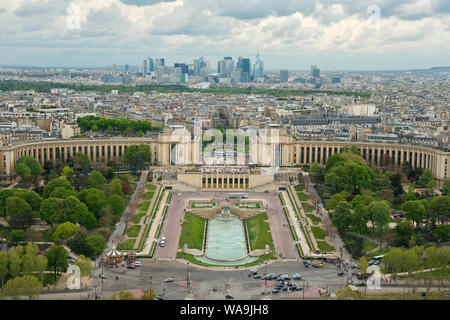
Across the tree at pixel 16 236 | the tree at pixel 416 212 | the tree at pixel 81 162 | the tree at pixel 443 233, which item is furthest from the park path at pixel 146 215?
the tree at pixel 443 233

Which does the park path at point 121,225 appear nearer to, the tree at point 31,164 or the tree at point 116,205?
the tree at point 116,205

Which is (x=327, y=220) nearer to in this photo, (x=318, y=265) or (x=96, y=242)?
(x=318, y=265)

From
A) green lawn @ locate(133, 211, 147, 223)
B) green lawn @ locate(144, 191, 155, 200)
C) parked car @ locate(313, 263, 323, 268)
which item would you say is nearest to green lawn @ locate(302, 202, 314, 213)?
parked car @ locate(313, 263, 323, 268)

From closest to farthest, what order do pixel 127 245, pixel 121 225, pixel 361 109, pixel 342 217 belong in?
pixel 127 245
pixel 342 217
pixel 121 225
pixel 361 109

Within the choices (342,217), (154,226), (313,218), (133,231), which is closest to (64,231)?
(133,231)

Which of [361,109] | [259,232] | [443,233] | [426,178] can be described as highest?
[361,109]
